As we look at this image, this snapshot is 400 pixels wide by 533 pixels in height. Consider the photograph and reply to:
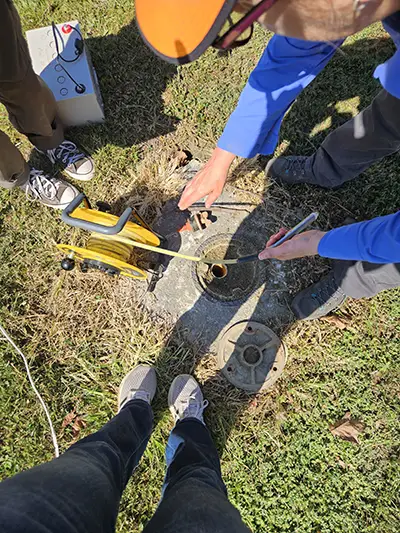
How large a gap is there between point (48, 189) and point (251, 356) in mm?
1845

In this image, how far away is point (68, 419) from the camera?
2.57 meters

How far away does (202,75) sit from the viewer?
3.14 meters

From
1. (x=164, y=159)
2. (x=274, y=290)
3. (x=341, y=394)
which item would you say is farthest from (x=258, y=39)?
(x=341, y=394)

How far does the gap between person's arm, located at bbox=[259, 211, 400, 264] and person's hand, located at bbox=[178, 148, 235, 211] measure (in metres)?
0.45

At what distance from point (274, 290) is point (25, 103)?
1983mm

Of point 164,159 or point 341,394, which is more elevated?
point 164,159

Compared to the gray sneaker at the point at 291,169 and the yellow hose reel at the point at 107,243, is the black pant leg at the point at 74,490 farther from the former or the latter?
the gray sneaker at the point at 291,169

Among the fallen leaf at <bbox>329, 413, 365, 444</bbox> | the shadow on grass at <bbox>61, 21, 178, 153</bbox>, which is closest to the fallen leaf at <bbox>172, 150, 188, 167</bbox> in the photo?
the shadow on grass at <bbox>61, 21, 178, 153</bbox>

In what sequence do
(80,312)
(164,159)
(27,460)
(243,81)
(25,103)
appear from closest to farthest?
(25,103) < (27,460) < (80,312) < (164,159) < (243,81)

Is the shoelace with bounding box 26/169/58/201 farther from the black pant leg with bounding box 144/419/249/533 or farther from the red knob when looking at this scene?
the black pant leg with bounding box 144/419/249/533

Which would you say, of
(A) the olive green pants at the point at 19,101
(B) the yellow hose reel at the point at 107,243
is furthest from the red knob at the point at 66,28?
(B) the yellow hose reel at the point at 107,243

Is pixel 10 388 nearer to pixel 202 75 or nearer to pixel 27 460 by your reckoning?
pixel 27 460

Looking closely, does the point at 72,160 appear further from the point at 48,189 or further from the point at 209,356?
the point at 209,356

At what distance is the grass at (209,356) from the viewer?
8.20 ft
